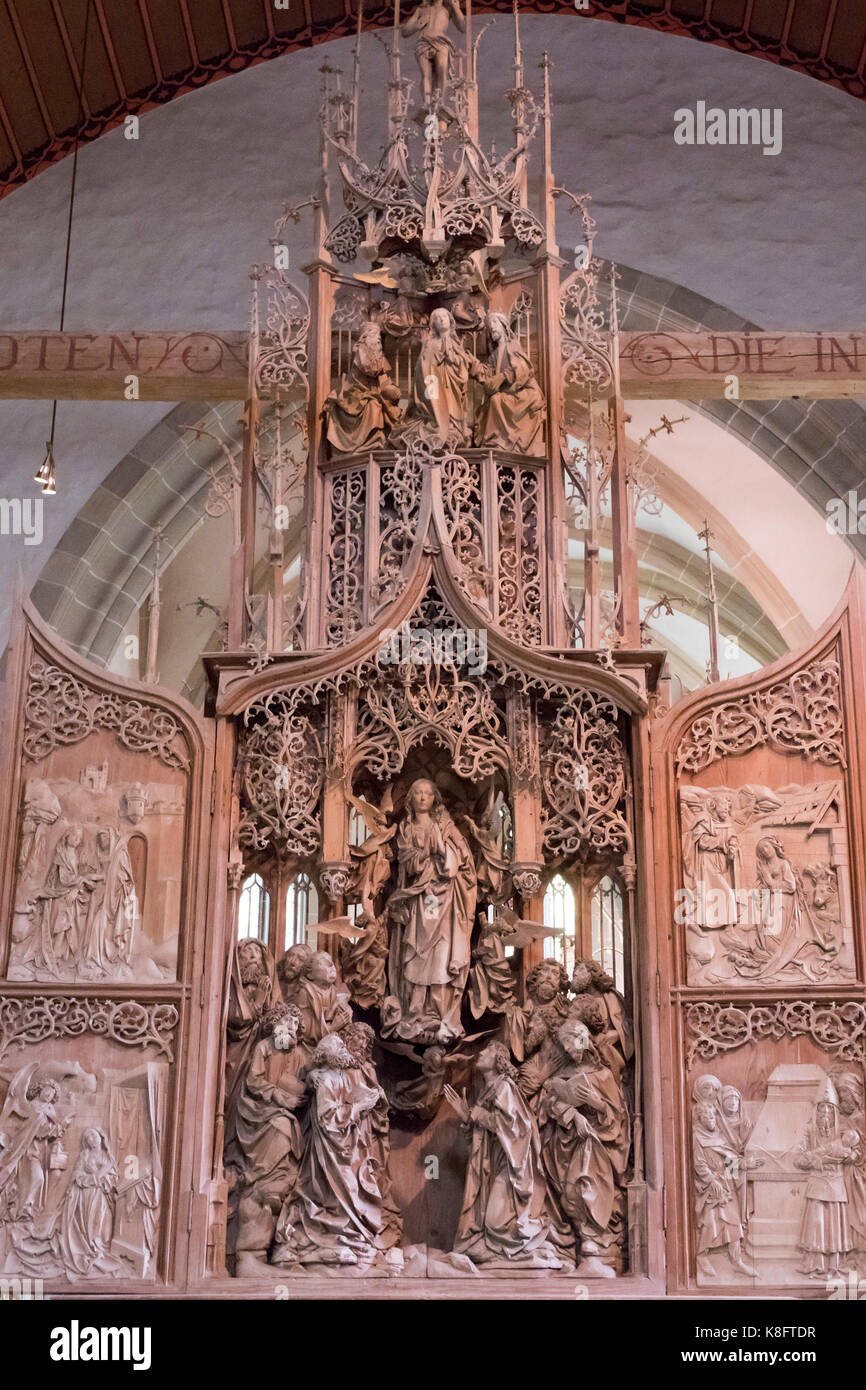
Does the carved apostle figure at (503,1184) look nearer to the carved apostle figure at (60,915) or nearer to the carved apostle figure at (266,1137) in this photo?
the carved apostle figure at (266,1137)

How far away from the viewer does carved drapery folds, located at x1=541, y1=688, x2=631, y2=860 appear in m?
11.1

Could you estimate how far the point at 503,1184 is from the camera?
10508mm

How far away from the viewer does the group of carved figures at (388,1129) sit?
1042 centimetres

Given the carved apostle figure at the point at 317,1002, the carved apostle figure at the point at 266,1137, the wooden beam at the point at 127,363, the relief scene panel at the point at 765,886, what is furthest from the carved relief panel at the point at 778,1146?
the wooden beam at the point at 127,363

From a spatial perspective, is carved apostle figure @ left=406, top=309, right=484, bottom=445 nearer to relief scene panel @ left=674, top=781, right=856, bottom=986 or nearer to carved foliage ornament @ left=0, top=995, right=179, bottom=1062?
relief scene panel @ left=674, top=781, right=856, bottom=986

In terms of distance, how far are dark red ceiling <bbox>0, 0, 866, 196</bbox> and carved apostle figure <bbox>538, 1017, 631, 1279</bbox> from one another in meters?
10.00

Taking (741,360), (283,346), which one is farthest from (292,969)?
(741,360)

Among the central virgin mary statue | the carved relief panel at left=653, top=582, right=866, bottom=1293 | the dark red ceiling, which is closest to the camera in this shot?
the carved relief panel at left=653, top=582, right=866, bottom=1293

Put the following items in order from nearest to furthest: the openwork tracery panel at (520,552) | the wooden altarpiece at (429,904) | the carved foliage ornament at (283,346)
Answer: the wooden altarpiece at (429,904) < the openwork tracery panel at (520,552) < the carved foliage ornament at (283,346)

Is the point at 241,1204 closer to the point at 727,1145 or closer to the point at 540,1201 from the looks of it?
the point at 540,1201

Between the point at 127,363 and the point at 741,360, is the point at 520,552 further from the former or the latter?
the point at 127,363

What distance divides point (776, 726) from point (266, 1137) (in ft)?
12.0

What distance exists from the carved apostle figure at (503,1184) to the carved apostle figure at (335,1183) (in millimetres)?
519

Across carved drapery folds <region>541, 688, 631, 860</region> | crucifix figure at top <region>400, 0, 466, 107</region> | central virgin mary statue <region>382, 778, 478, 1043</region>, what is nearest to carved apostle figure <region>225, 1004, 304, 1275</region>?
central virgin mary statue <region>382, 778, 478, 1043</region>
